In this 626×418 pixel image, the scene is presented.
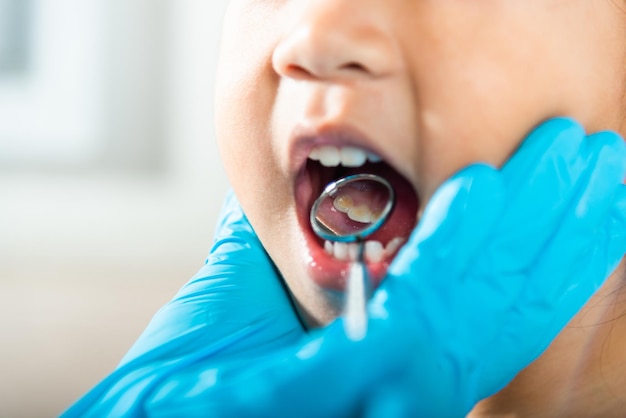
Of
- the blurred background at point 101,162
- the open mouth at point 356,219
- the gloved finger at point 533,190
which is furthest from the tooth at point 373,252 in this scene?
the blurred background at point 101,162

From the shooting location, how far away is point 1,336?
1786 millimetres

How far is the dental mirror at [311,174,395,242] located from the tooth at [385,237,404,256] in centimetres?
2

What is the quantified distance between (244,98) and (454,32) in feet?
0.73

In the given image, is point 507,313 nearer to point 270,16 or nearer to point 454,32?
point 454,32

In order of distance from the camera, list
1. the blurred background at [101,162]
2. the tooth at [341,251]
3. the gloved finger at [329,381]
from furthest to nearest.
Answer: the blurred background at [101,162]
the tooth at [341,251]
the gloved finger at [329,381]

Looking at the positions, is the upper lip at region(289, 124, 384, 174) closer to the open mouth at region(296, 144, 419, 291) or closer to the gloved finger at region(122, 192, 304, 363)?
the open mouth at region(296, 144, 419, 291)

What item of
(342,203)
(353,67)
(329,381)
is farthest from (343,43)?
(329,381)

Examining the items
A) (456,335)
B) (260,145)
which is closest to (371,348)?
(456,335)

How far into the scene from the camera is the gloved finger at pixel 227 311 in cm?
76

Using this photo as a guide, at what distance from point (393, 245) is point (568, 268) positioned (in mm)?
167

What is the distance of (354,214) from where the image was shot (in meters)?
0.70

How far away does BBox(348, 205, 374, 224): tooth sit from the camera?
0.69 m

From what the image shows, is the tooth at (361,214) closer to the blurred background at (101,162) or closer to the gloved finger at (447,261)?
the gloved finger at (447,261)

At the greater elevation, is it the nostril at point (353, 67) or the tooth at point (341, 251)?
A: the nostril at point (353, 67)
